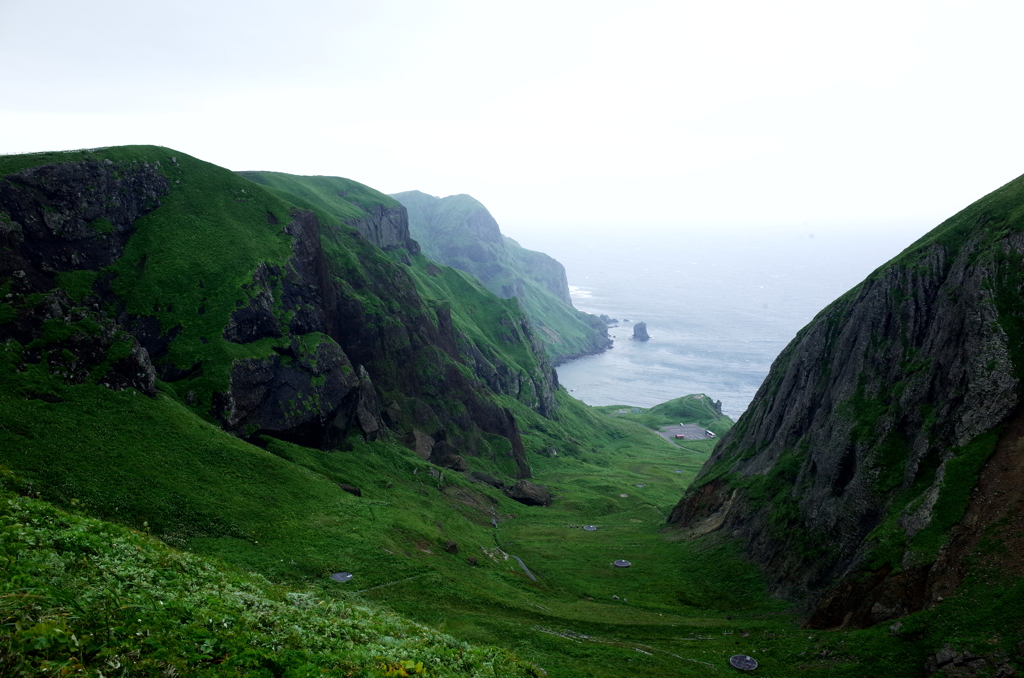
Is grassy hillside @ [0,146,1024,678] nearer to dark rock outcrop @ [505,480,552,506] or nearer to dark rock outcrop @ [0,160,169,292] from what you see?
dark rock outcrop @ [0,160,169,292]

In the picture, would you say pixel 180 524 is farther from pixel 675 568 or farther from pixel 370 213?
pixel 370 213

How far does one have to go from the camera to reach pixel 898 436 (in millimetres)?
A: 51125

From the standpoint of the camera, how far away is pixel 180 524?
143 feet

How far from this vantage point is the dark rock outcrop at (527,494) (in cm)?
10050

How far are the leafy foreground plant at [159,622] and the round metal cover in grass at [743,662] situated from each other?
78.3 feet

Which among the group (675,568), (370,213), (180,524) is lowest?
(675,568)

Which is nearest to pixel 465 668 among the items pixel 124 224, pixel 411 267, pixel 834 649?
pixel 834 649

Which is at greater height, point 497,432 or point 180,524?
point 180,524

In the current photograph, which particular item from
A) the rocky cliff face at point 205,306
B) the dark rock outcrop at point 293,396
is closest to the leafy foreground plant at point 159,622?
the rocky cliff face at point 205,306

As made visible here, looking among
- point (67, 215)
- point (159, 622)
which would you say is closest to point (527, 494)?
point (67, 215)

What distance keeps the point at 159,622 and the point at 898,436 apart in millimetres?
58184

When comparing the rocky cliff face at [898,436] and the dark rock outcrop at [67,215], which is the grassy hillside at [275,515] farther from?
the rocky cliff face at [898,436]

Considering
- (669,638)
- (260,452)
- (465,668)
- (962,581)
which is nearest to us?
(465,668)

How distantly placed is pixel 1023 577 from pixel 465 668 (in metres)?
35.1
